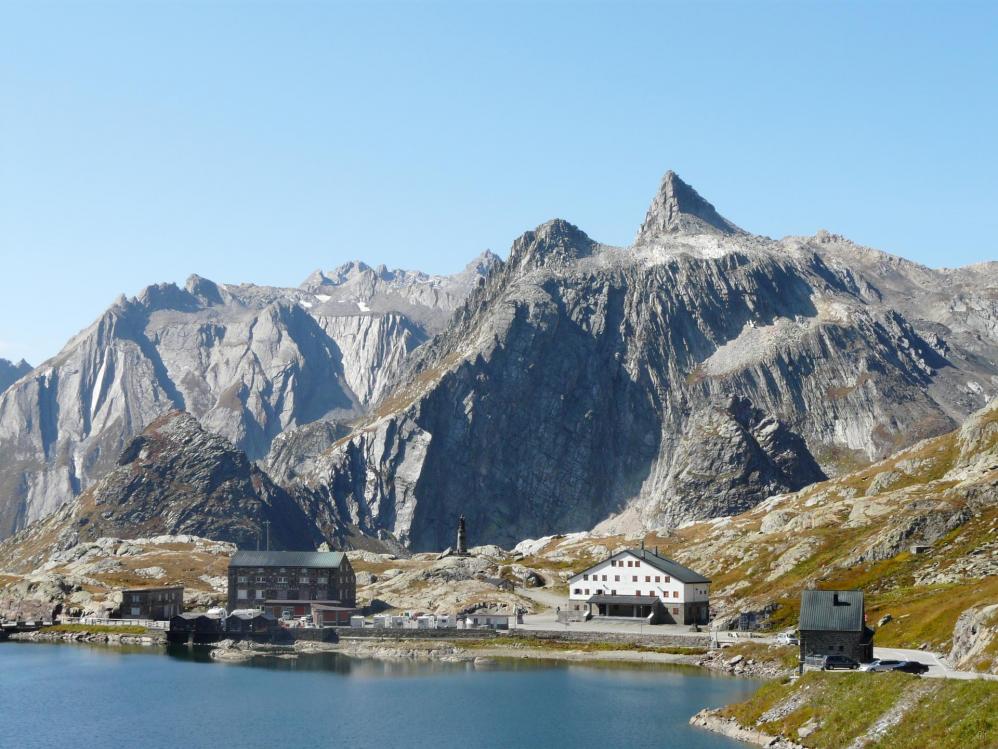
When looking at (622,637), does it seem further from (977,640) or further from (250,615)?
(977,640)

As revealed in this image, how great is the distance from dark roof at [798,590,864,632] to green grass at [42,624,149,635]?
100120 millimetres

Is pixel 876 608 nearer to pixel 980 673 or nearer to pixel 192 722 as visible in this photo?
pixel 980 673

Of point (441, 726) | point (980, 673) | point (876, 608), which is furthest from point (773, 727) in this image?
point (876, 608)

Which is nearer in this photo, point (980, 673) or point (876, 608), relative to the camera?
point (980, 673)

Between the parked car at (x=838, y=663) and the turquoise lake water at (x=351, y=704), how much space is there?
10.5 m

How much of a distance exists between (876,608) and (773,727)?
4925 centimetres

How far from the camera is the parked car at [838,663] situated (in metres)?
103

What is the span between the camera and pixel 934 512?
158 meters

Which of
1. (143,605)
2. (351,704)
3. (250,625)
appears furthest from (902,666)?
(143,605)

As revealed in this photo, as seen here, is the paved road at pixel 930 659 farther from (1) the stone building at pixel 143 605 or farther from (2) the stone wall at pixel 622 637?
(1) the stone building at pixel 143 605

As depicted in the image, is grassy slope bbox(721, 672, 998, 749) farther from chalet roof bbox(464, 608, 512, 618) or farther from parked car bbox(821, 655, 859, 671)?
chalet roof bbox(464, 608, 512, 618)

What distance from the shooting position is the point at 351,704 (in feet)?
379

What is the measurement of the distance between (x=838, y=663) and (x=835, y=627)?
14.6 feet

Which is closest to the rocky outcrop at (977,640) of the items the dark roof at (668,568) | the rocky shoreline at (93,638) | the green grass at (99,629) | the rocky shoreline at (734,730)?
the rocky shoreline at (734,730)
